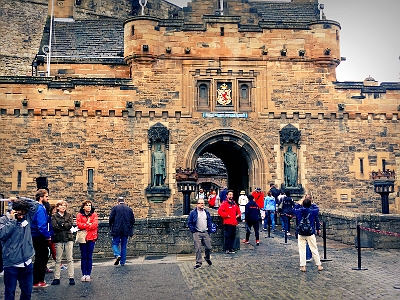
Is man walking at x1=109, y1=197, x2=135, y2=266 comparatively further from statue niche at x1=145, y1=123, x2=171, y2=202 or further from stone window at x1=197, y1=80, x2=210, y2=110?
stone window at x1=197, y1=80, x2=210, y2=110

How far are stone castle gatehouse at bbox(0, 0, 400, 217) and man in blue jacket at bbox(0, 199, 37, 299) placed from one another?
1227 cm

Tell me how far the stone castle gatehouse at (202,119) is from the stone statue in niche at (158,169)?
41mm

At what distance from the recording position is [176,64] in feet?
63.4

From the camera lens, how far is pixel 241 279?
854cm

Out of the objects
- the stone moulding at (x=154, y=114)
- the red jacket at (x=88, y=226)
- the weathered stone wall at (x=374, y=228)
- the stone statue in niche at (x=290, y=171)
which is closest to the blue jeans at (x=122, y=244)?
the red jacket at (x=88, y=226)

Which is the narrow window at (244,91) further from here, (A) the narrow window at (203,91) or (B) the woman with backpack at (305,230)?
(B) the woman with backpack at (305,230)

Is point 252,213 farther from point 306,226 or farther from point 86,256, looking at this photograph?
point 86,256

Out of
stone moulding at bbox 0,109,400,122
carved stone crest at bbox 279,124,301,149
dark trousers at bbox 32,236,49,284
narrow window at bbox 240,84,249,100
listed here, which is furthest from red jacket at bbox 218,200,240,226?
narrow window at bbox 240,84,249,100

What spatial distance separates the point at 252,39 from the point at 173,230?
33.8 ft

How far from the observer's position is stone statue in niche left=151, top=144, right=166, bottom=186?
18.7m

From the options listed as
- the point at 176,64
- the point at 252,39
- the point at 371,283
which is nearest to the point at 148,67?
the point at 176,64

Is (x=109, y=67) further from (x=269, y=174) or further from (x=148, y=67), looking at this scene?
(x=269, y=174)

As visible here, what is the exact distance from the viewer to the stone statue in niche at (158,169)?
61.2 feet

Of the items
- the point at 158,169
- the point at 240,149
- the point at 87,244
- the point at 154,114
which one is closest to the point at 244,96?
the point at 240,149
